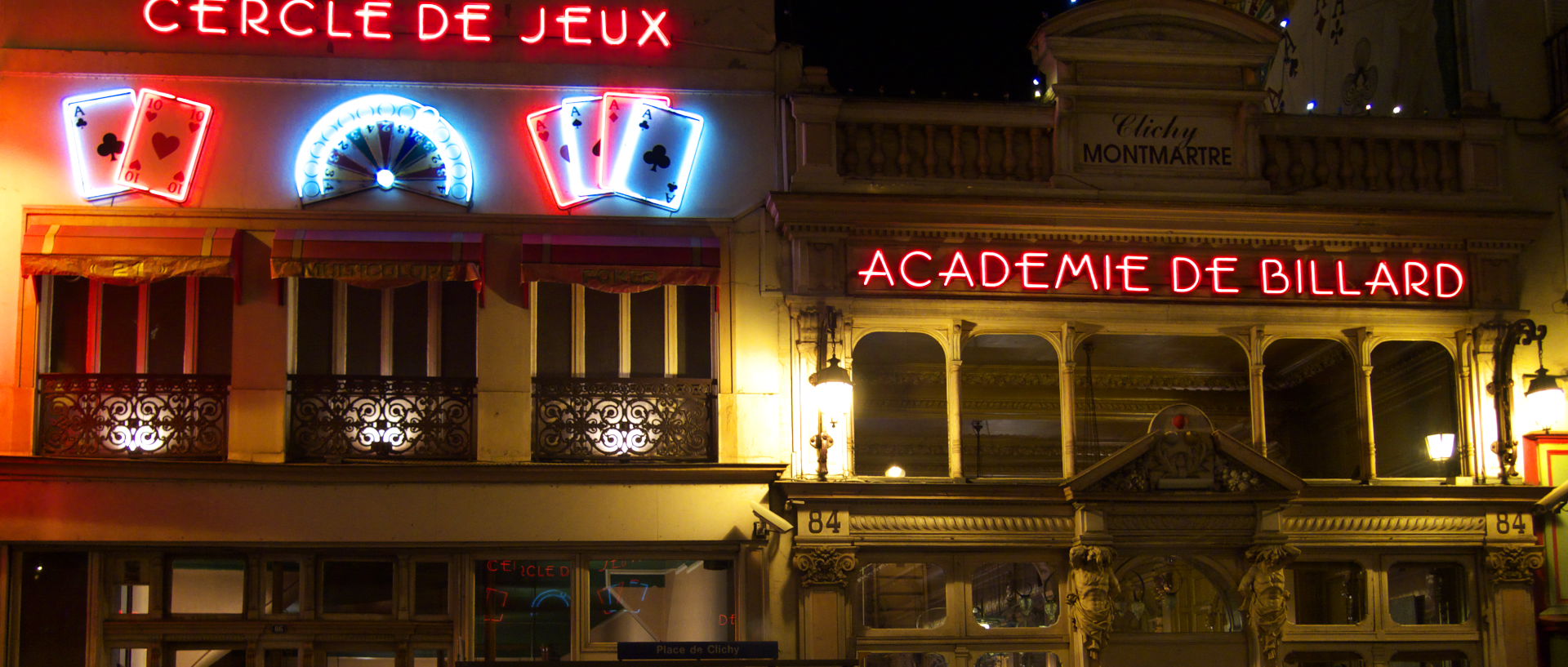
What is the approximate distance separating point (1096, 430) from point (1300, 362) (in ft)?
8.24

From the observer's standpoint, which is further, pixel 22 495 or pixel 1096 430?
pixel 1096 430

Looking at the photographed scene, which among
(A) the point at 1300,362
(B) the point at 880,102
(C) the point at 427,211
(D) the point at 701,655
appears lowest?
(D) the point at 701,655

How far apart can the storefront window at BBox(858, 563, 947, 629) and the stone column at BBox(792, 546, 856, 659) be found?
0.43m

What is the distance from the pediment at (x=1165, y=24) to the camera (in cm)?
1722

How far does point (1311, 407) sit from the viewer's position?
19344mm

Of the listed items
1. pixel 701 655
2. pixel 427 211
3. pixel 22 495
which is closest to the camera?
pixel 701 655

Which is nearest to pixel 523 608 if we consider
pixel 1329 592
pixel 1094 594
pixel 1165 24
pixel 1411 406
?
pixel 1094 594

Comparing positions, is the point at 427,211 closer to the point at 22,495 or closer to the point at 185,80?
the point at 185,80

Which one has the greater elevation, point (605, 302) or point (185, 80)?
point (185, 80)

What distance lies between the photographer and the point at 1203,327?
675 inches

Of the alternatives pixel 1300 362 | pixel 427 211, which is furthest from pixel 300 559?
pixel 1300 362

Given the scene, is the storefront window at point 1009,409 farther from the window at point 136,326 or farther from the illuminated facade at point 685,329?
the window at point 136,326

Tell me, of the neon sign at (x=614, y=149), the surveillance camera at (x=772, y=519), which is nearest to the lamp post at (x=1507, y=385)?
the surveillance camera at (x=772, y=519)

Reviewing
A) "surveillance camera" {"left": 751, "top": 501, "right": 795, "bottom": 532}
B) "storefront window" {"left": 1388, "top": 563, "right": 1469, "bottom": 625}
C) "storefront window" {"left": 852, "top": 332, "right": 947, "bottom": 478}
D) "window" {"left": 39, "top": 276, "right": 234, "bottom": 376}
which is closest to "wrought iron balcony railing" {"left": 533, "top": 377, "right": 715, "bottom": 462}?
"surveillance camera" {"left": 751, "top": 501, "right": 795, "bottom": 532}
